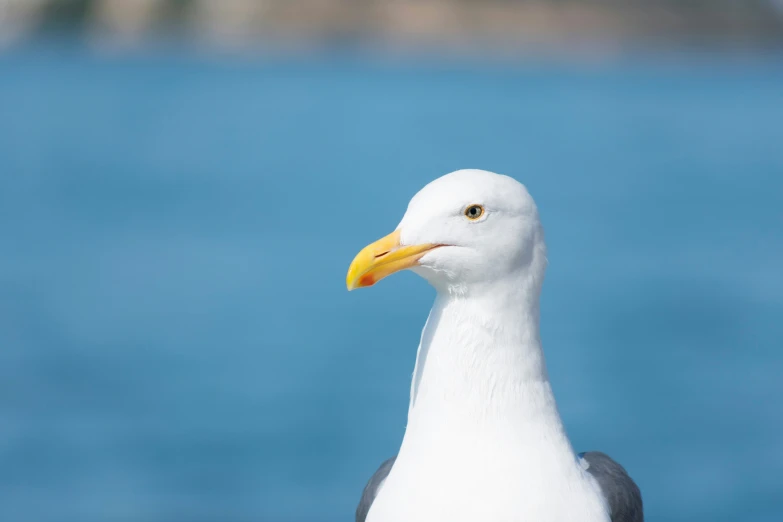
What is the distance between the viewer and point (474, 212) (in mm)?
2973

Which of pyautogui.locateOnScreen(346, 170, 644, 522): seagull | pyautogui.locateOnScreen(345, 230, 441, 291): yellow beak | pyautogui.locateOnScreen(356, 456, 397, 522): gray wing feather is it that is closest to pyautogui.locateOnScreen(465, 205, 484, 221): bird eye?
pyautogui.locateOnScreen(346, 170, 644, 522): seagull

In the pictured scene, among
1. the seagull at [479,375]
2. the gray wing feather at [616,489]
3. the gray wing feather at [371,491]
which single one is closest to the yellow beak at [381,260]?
the seagull at [479,375]

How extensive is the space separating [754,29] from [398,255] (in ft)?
123

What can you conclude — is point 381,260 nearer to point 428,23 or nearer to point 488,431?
point 488,431

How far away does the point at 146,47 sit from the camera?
40.4 m

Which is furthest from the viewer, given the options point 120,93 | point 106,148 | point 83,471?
point 120,93

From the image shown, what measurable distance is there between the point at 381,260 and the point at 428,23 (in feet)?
123

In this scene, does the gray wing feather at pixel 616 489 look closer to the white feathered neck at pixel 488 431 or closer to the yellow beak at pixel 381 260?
the white feathered neck at pixel 488 431

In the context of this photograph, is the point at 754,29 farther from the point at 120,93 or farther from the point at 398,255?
the point at 398,255

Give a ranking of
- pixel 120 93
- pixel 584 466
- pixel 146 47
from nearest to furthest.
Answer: pixel 584 466
pixel 120 93
pixel 146 47

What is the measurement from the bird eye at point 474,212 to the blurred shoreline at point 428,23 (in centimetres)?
3545

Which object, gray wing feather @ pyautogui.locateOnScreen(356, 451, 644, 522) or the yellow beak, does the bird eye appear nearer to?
the yellow beak

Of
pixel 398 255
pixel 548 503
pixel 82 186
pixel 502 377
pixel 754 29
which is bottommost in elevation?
pixel 548 503

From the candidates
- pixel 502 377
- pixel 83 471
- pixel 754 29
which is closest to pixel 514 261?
pixel 502 377
